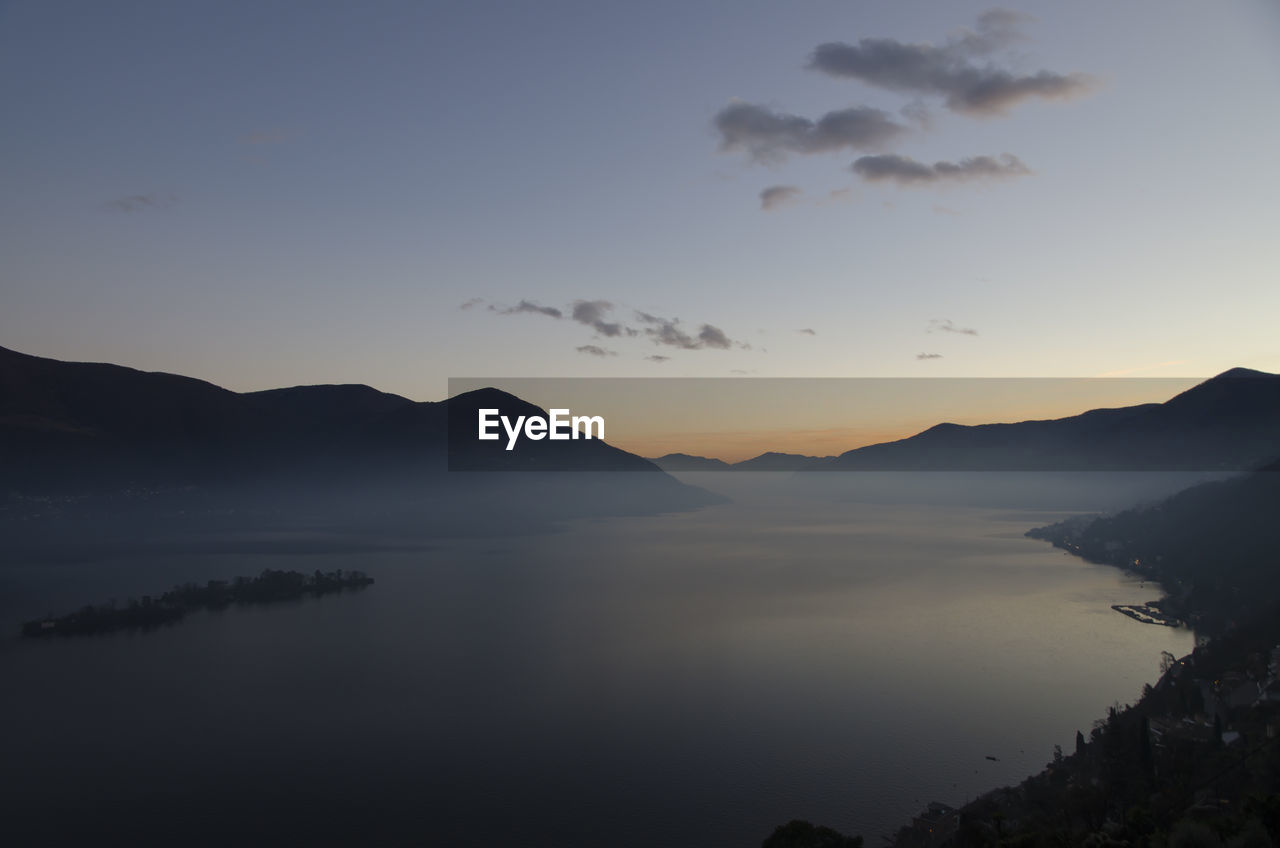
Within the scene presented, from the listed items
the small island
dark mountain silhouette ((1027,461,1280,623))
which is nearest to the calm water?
the small island

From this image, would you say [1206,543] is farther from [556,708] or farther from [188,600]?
[188,600]

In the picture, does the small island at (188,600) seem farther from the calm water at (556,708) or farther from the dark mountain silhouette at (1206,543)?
the dark mountain silhouette at (1206,543)

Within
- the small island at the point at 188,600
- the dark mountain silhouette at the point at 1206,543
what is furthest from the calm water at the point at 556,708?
the dark mountain silhouette at the point at 1206,543

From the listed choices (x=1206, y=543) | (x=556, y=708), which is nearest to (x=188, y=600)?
(x=556, y=708)

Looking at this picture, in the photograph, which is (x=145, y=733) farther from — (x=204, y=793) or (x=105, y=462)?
(x=105, y=462)

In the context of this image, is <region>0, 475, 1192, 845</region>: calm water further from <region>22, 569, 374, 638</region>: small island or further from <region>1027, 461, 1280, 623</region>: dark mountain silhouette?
<region>1027, 461, 1280, 623</region>: dark mountain silhouette

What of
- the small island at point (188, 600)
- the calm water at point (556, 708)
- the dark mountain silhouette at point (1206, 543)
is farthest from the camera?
the dark mountain silhouette at point (1206, 543)

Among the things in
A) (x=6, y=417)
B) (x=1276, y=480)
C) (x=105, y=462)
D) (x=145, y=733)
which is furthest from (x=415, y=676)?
(x=6, y=417)
